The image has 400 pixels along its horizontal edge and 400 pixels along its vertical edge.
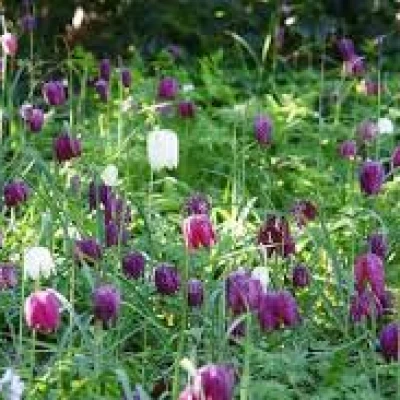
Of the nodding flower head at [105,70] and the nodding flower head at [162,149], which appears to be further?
the nodding flower head at [105,70]

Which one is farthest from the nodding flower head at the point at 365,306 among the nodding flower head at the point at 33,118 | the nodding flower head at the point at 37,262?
the nodding flower head at the point at 33,118

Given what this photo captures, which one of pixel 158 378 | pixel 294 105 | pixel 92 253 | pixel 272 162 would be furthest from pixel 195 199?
pixel 294 105

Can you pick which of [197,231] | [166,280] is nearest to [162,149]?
[166,280]

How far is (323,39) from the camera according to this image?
19.9ft

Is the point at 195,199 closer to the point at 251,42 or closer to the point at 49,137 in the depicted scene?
the point at 49,137

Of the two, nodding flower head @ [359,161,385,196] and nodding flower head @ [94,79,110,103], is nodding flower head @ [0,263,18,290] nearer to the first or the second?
nodding flower head @ [359,161,385,196]

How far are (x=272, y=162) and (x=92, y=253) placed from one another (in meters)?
1.53

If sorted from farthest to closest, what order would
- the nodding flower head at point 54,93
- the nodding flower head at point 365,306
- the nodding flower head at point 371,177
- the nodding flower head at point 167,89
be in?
the nodding flower head at point 167,89 → the nodding flower head at point 54,93 → the nodding flower head at point 371,177 → the nodding flower head at point 365,306

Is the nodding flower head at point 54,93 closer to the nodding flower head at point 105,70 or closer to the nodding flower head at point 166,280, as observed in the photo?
the nodding flower head at point 105,70

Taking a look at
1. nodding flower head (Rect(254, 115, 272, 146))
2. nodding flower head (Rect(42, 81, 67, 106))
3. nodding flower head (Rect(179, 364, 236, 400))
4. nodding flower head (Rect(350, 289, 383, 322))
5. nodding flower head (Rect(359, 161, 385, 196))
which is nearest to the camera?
nodding flower head (Rect(179, 364, 236, 400))

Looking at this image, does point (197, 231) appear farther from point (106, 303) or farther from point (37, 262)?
point (37, 262)

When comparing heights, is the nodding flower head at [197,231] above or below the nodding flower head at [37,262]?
above

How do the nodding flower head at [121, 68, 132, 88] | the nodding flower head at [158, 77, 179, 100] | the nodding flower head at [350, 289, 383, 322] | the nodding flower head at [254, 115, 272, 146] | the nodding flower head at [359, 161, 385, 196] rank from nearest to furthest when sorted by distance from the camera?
the nodding flower head at [350, 289, 383, 322]
the nodding flower head at [359, 161, 385, 196]
the nodding flower head at [254, 115, 272, 146]
the nodding flower head at [158, 77, 179, 100]
the nodding flower head at [121, 68, 132, 88]

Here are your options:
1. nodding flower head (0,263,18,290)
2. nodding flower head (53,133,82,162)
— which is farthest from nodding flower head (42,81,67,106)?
nodding flower head (0,263,18,290)
